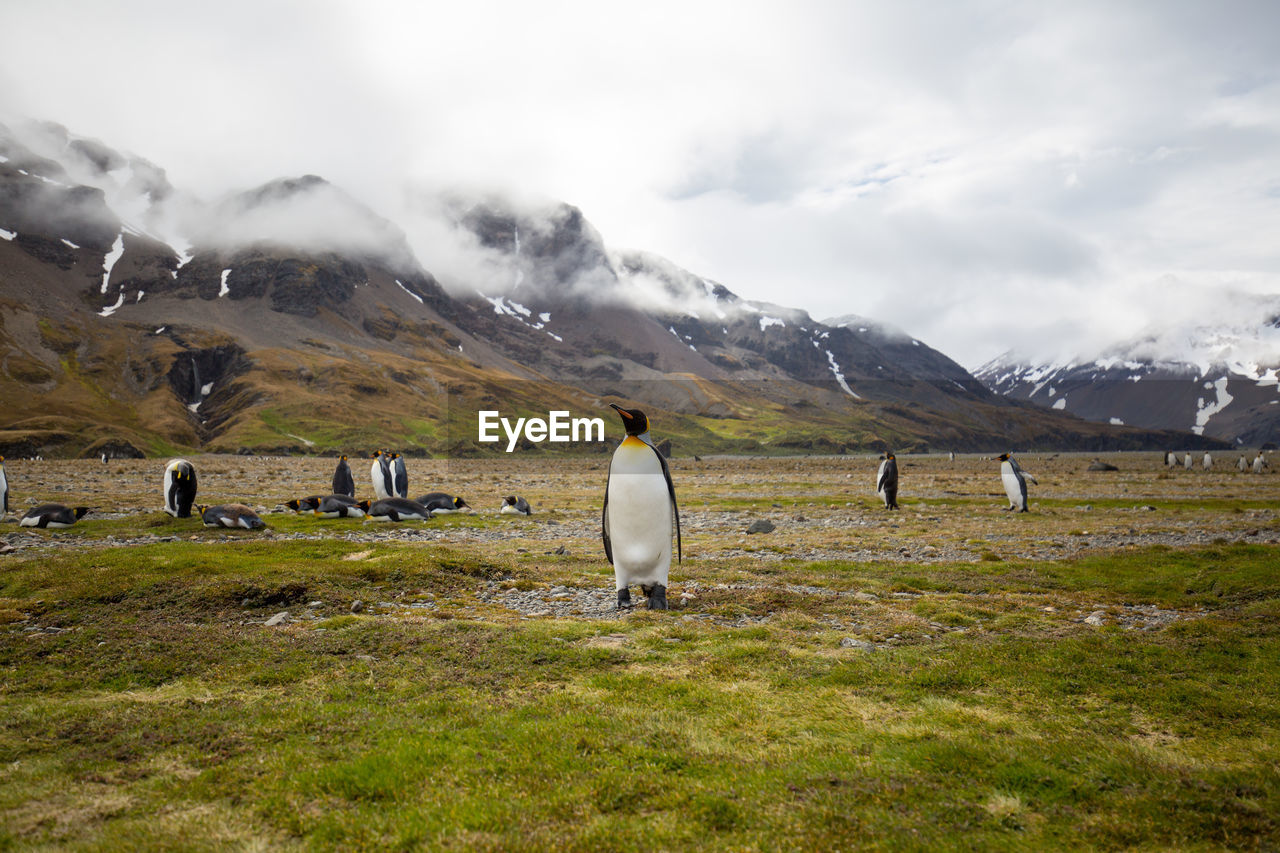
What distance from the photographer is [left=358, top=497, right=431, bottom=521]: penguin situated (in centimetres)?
2250

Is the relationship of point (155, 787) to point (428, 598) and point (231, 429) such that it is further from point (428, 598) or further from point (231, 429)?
point (231, 429)

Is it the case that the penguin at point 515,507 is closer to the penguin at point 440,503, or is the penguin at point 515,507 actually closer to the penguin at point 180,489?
the penguin at point 440,503

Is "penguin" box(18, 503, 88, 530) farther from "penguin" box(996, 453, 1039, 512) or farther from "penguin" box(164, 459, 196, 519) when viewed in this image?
"penguin" box(996, 453, 1039, 512)

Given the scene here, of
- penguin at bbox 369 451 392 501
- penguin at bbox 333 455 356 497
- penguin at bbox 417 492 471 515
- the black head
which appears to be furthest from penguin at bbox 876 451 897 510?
penguin at bbox 333 455 356 497

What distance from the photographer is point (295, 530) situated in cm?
1909

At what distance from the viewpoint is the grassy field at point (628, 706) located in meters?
4.42

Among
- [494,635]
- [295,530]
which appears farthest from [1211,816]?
[295,530]

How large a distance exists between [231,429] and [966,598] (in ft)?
434

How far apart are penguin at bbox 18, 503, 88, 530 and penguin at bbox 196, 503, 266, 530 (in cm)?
347

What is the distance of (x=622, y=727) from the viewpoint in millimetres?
→ 5820

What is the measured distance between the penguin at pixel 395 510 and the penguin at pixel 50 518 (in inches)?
300

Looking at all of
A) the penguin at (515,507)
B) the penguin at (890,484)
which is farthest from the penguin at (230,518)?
the penguin at (890,484)
